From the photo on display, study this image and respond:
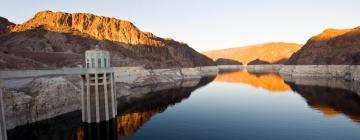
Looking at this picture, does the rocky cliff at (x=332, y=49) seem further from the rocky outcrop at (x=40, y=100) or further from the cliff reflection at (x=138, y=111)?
the rocky outcrop at (x=40, y=100)

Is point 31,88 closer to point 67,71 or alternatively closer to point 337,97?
point 67,71

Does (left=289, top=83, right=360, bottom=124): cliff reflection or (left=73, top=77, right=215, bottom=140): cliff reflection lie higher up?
(left=289, top=83, right=360, bottom=124): cliff reflection

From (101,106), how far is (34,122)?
10522 mm

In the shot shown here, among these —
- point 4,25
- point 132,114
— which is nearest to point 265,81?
point 132,114

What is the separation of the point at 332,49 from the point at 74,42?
433 feet

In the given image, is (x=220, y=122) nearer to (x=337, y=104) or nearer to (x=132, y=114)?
(x=132, y=114)

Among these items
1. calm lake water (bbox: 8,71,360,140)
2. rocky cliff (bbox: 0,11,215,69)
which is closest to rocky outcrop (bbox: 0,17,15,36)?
rocky cliff (bbox: 0,11,215,69)

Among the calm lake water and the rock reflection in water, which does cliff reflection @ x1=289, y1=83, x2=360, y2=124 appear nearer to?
the calm lake water

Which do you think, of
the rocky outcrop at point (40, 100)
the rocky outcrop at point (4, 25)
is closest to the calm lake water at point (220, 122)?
the rocky outcrop at point (40, 100)

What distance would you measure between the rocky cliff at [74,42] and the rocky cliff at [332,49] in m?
76.6

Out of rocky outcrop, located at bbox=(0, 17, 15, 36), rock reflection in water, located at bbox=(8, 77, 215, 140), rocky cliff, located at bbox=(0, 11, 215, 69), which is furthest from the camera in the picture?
rocky outcrop, located at bbox=(0, 17, 15, 36)

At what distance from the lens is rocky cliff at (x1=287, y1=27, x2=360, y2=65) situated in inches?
5027

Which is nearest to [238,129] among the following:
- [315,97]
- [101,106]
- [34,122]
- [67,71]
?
[101,106]

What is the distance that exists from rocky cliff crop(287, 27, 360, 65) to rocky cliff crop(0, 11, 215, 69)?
76573mm
